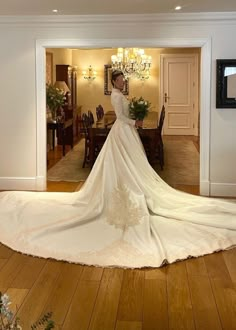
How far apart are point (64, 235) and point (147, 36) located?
122 inches

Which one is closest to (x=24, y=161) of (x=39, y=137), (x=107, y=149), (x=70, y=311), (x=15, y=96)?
(x=39, y=137)

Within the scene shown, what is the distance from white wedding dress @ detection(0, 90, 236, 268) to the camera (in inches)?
157

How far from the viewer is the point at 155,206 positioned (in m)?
4.99

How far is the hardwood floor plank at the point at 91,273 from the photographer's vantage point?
3.49 meters

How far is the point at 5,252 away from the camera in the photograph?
13.3 ft

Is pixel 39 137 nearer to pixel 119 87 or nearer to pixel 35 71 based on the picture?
pixel 35 71

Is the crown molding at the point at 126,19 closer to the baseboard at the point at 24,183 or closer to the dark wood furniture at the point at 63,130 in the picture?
the baseboard at the point at 24,183

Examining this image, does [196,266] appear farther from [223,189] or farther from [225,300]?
[223,189]

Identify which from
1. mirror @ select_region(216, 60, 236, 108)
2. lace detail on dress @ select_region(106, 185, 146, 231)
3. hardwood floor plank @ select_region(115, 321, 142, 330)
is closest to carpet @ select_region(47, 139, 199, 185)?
mirror @ select_region(216, 60, 236, 108)

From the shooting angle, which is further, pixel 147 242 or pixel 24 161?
pixel 24 161

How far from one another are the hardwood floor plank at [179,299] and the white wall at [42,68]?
2.79 metres

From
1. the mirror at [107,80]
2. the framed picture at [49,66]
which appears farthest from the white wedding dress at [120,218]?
the mirror at [107,80]

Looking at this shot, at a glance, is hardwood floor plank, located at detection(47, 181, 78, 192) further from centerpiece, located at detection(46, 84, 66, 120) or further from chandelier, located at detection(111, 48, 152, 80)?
chandelier, located at detection(111, 48, 152, 80)

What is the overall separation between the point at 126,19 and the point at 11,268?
373cm
